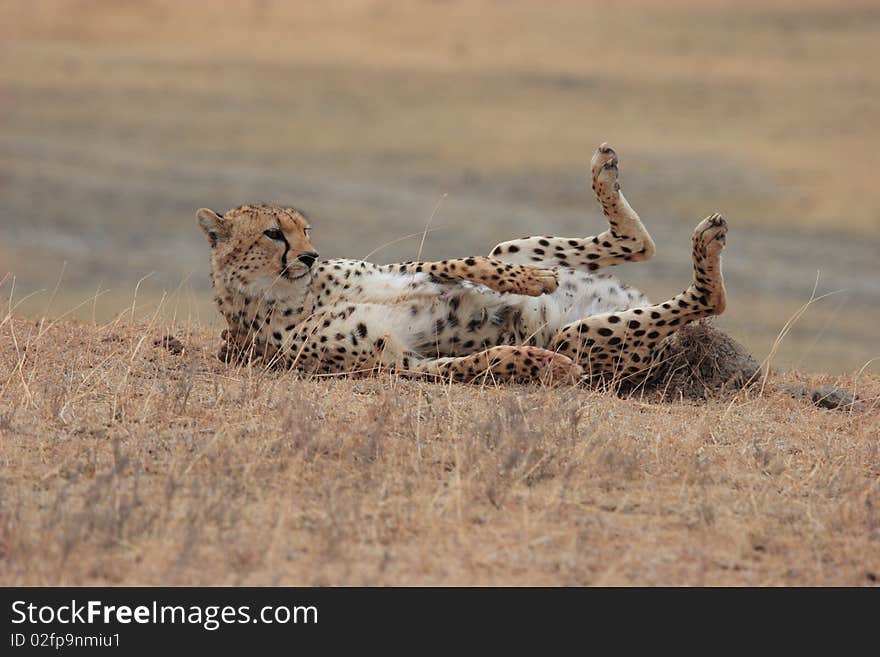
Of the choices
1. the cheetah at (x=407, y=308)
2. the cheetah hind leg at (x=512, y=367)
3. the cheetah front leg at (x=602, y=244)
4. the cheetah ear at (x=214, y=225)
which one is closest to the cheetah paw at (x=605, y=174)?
the cheetah front leg at (x=602, y=244)

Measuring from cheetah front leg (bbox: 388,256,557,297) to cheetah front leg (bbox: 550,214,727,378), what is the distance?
0.75ft

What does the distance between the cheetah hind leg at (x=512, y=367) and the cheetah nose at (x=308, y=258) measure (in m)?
0.62

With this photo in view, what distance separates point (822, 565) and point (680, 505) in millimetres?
498

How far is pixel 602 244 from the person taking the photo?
6.12 m

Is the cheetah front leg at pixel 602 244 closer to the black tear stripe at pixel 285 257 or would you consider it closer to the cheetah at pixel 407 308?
the cheetah at pixel 407 308

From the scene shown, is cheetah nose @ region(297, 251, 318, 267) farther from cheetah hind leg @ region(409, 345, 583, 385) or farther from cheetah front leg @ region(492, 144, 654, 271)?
cheetah front leg @ region(492, 144, 654, 271)

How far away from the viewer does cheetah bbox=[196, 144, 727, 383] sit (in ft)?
18.1

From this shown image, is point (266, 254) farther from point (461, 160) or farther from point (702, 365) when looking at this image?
point (461, 160)

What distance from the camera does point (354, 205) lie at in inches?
1023

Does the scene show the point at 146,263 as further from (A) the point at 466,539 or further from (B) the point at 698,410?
(A) the point at 466,539

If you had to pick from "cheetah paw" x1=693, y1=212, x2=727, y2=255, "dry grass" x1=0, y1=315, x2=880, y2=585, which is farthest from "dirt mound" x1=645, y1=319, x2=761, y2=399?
"cheetah paw" x1=693, y1=212, x2=727, y2=255

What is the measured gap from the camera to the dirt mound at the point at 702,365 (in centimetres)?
584

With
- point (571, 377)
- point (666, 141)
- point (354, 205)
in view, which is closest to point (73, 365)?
point (571, 377)

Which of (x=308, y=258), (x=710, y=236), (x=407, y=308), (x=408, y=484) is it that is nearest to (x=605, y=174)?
(x=710, y=236)
